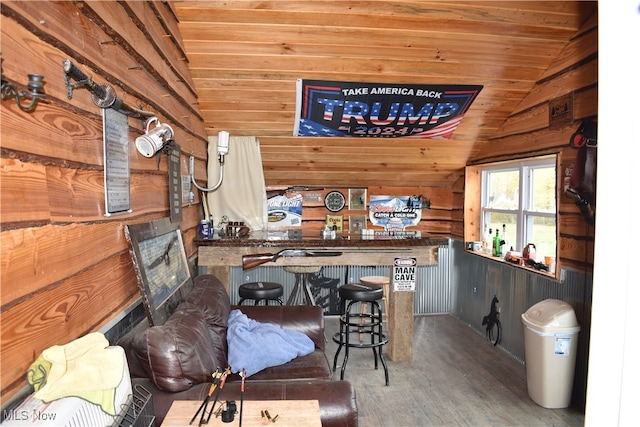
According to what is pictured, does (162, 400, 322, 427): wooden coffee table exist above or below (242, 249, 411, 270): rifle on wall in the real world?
below

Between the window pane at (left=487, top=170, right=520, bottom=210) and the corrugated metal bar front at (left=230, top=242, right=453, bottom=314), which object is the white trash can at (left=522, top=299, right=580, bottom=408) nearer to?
the window pane at (left=487, top=170, right=520, bottom=210)

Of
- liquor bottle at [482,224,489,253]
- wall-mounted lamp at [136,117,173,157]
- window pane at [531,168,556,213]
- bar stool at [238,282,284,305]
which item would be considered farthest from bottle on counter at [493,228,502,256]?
wall-mounted lamp at [136,117,173,157]

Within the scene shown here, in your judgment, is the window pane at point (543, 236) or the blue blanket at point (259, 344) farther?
the window pane at point (543, 236)

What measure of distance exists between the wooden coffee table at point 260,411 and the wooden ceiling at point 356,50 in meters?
2.37

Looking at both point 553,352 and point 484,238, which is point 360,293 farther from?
point 484,238

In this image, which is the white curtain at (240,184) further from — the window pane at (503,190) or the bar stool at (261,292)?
the window pane at (503,190)

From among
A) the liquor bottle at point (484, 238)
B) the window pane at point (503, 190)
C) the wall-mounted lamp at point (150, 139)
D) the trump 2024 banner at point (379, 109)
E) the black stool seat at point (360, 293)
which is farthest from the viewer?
the liquor bottle at point (484, 238)

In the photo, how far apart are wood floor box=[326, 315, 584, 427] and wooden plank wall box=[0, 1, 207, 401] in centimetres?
203

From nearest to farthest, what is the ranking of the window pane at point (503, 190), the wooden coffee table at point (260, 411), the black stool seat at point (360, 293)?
the wooden coffee table at point (260, 411), the black stool seat at point (360, 293), the window pane at point (503, 190)

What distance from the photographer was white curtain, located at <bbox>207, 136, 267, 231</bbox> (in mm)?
4402

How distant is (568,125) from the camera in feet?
11.2

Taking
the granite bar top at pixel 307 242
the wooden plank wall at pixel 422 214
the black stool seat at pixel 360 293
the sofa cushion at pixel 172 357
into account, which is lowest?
the black stool seat at pixel 360 293

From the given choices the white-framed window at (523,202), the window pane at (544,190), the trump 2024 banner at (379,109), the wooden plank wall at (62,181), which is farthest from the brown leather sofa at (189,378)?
the window pane at (544,190)

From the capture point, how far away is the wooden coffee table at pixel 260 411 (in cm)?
151
